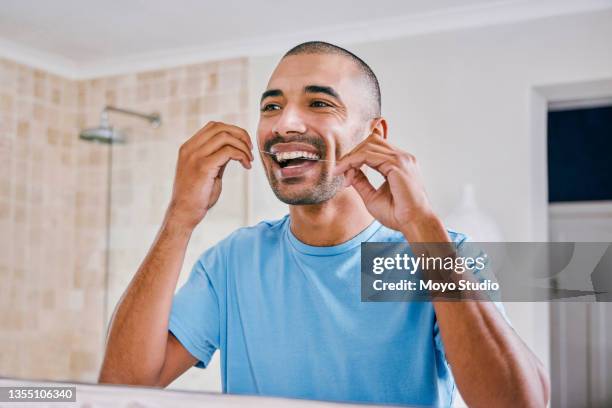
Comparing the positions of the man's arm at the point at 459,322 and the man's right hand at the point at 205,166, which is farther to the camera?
the man's right hand at the point at 205,166

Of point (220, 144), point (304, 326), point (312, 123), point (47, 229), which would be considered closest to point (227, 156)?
point (220, 144)

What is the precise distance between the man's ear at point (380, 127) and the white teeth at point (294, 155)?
0.23 feet

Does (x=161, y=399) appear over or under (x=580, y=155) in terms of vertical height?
under

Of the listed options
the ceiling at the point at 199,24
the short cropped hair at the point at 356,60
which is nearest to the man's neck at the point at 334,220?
the short cropped hair at the point at 356,60

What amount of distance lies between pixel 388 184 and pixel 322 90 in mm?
138

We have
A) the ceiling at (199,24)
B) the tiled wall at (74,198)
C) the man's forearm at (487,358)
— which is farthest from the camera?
the tiled wall at (74,198)

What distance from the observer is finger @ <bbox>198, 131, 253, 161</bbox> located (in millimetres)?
826

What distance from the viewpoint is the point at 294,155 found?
2.60ft

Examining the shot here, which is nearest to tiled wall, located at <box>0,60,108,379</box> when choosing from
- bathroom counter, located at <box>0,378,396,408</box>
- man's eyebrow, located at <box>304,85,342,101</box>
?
bathroom counter, located at <box>0,378,396,408</box>

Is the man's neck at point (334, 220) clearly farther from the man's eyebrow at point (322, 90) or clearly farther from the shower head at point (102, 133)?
the shower head at point (102, 133)

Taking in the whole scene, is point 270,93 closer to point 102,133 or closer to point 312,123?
point 312,123

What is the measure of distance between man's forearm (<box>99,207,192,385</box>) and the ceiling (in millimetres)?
309

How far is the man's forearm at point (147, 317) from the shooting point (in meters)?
0.78

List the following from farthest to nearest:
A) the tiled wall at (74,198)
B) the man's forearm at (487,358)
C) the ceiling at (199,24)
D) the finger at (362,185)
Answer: the tiled wall at (74,198), the ceiling at (199,24), the finger at (362,185), the man's forearm at (487,358)
